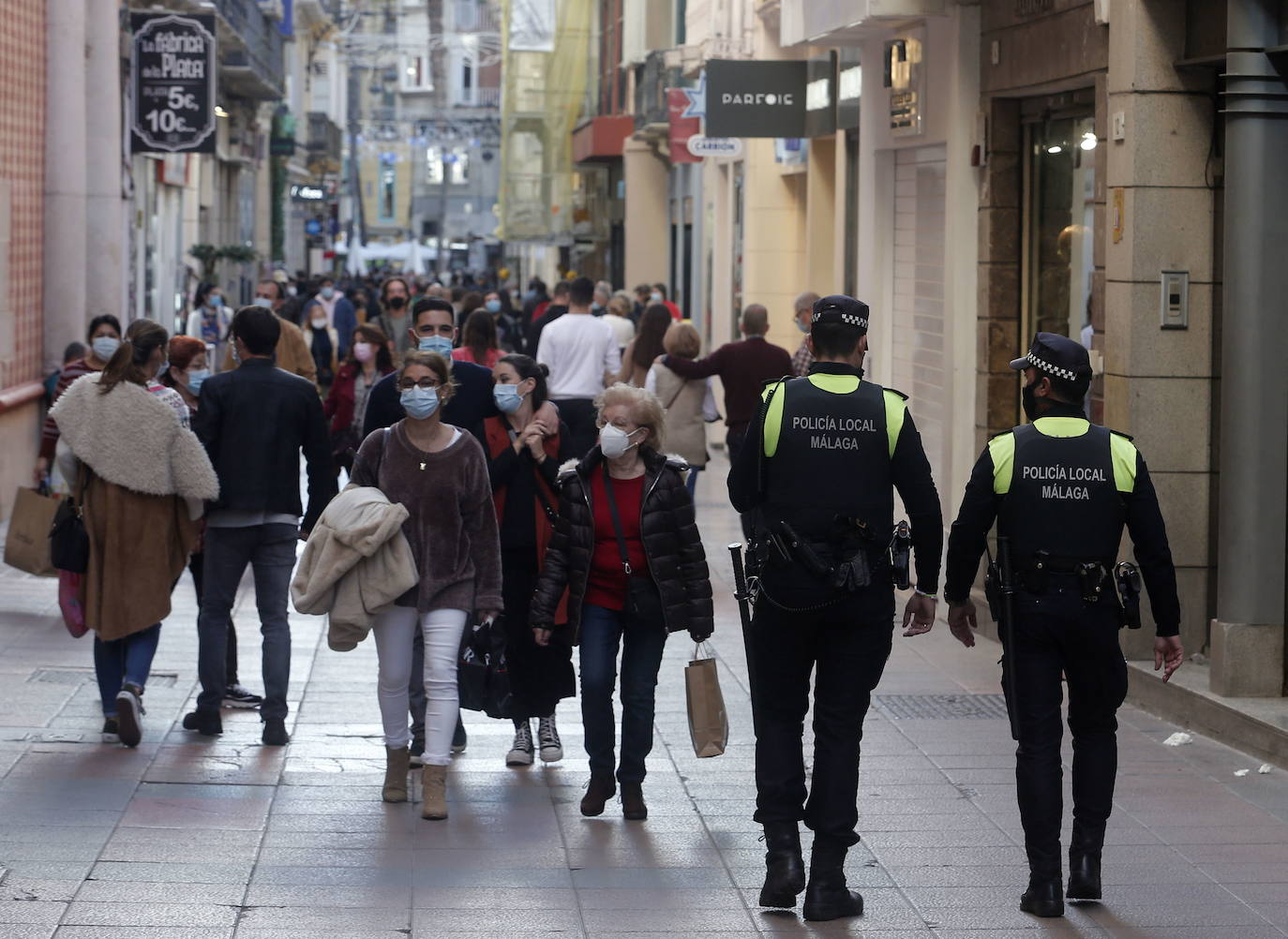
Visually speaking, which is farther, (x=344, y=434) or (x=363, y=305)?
(x=363, y=305)

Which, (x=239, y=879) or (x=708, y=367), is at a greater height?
(x=708, y=367)

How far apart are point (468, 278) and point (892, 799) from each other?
146 ft

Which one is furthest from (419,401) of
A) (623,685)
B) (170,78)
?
(170,78)

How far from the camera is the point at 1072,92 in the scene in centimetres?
1130

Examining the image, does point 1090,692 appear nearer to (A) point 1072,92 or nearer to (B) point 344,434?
(A) point 1072,92

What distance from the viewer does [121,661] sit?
8.97 meters

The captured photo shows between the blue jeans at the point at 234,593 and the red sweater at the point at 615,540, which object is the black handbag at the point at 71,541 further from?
the red sweater at the point at 615,540

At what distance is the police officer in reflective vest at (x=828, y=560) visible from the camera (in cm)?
628

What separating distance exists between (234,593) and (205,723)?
0.57 meters

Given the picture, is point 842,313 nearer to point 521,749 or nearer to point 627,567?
Answer: point 627,567

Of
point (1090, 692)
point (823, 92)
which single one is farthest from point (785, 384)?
point (823, 92)

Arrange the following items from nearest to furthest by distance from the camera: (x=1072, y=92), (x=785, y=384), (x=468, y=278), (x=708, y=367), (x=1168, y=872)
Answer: (x=785, y=384) < (x=1168, y=872) < (x=1072, y=92) < (x=708, y=367) < (x=468, y=278)

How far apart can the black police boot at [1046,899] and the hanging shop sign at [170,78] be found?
61.0ft

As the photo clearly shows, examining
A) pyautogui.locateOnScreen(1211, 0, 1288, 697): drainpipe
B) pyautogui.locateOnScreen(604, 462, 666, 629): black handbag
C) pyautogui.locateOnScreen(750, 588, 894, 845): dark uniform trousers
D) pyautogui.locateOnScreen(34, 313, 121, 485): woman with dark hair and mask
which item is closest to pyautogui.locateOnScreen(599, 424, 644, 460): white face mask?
pyautogui.locateOnScreen(604, 462, 666, 629): black handbag
